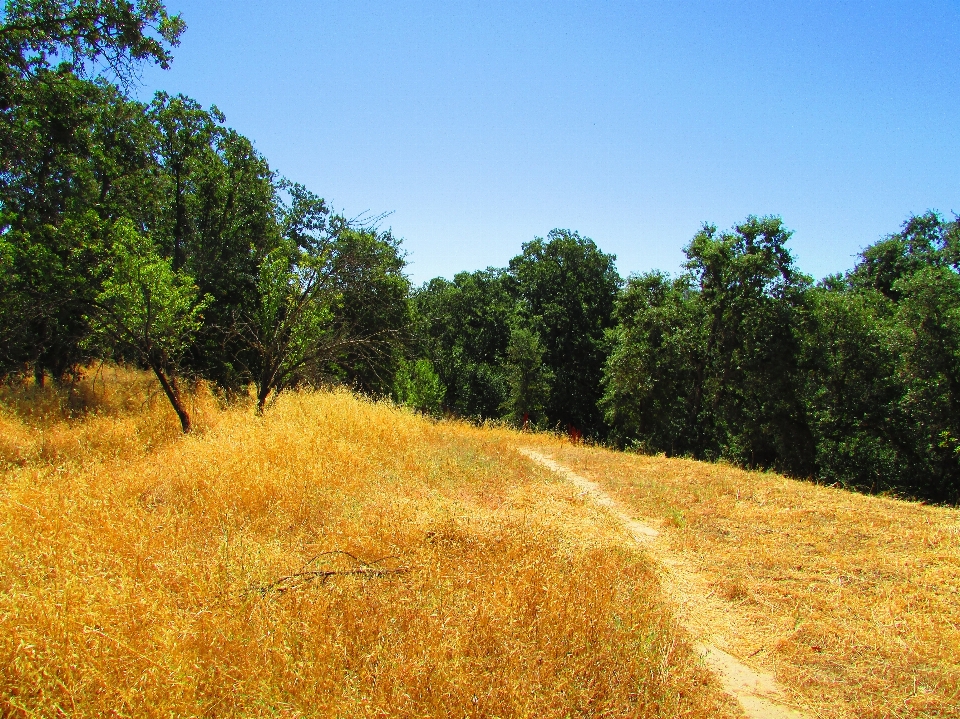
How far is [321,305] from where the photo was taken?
11.3 meters

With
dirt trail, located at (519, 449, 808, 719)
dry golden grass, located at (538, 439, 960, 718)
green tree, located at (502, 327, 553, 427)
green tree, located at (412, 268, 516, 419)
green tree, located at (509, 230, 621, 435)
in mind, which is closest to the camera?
dirt trail, located at (519, 449, 808, 719)

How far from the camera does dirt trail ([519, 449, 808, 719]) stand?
3.41 meters

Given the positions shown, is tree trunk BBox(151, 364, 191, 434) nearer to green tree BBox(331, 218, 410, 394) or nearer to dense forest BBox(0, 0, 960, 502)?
dense forest BBox(0, 0, 960, 502)

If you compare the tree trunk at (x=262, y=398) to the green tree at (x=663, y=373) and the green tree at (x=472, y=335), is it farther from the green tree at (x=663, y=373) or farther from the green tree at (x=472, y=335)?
the green tree at (x=472, y=335)

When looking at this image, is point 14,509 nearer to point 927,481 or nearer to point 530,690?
point 530,690

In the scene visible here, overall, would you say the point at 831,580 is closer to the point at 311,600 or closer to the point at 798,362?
the point at 311,600

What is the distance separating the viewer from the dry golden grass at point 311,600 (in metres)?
2.98

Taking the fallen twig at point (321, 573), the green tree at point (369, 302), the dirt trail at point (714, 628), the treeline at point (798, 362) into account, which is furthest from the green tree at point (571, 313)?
the fallen twig at point (321, 573)

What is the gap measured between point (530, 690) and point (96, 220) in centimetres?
1188

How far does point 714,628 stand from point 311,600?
318 centimetres

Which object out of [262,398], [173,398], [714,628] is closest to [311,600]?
[714,628]

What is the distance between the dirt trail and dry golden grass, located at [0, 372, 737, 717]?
215 millimetres

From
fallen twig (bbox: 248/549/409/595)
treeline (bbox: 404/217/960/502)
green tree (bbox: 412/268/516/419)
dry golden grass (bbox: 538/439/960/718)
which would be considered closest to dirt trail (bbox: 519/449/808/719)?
dry golden grass (bbox: 538/439/960/718)

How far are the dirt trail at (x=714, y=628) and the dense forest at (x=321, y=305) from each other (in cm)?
753
